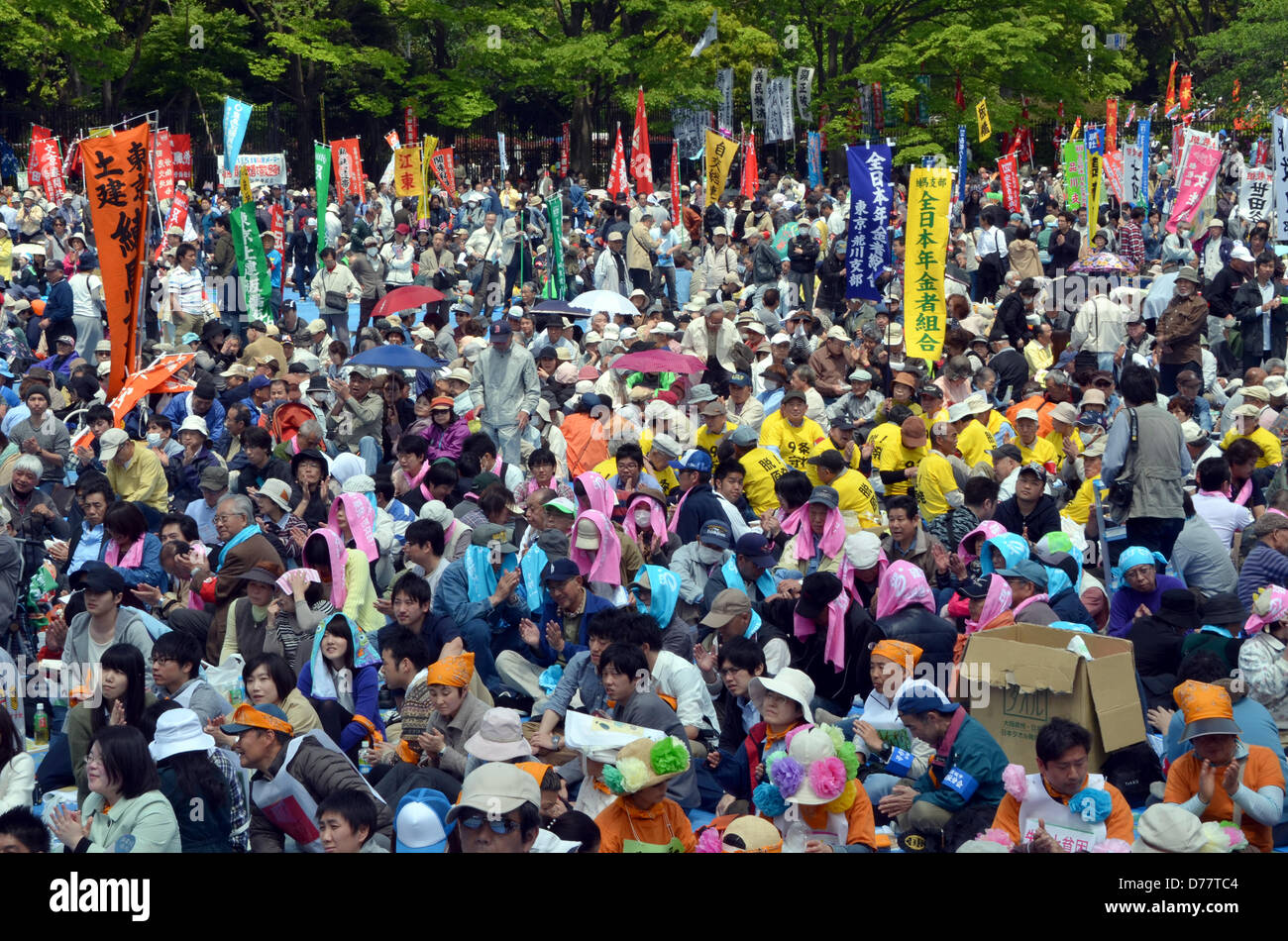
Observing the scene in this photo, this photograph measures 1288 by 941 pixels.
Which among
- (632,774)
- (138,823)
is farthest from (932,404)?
(138,823)

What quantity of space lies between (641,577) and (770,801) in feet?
7.03

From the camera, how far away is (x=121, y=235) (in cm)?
1031

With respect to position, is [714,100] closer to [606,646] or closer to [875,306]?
[875,306]

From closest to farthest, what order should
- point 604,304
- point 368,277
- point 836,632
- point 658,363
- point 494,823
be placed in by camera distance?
point 494,823 → point 836,632 → point 658,363 → point 604,304 → point 368,277

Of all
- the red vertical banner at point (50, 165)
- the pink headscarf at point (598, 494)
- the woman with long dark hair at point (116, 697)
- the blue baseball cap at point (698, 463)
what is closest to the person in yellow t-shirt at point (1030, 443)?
the blue baseball cap at point (698, 463)

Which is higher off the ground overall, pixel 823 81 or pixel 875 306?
pixel 823 81

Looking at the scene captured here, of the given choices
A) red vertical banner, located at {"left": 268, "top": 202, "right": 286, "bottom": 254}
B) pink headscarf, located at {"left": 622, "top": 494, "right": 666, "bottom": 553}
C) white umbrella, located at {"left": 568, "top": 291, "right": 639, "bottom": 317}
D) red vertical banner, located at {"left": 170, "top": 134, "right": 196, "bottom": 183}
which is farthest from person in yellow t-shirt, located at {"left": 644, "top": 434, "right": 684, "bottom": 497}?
red vertical banner, located at {"left": 170, "top": 134, "right": 196, "bottom": 183}

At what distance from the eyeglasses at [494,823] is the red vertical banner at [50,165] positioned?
2249cm

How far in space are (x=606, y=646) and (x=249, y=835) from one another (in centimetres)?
175

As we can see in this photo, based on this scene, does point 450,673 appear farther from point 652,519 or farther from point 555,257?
point 555,257

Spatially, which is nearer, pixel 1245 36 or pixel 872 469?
pixel 872 469

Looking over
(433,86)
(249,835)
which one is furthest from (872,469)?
(433,86)

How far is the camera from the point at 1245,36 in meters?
30.8

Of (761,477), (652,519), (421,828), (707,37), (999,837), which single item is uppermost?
(707,37)
